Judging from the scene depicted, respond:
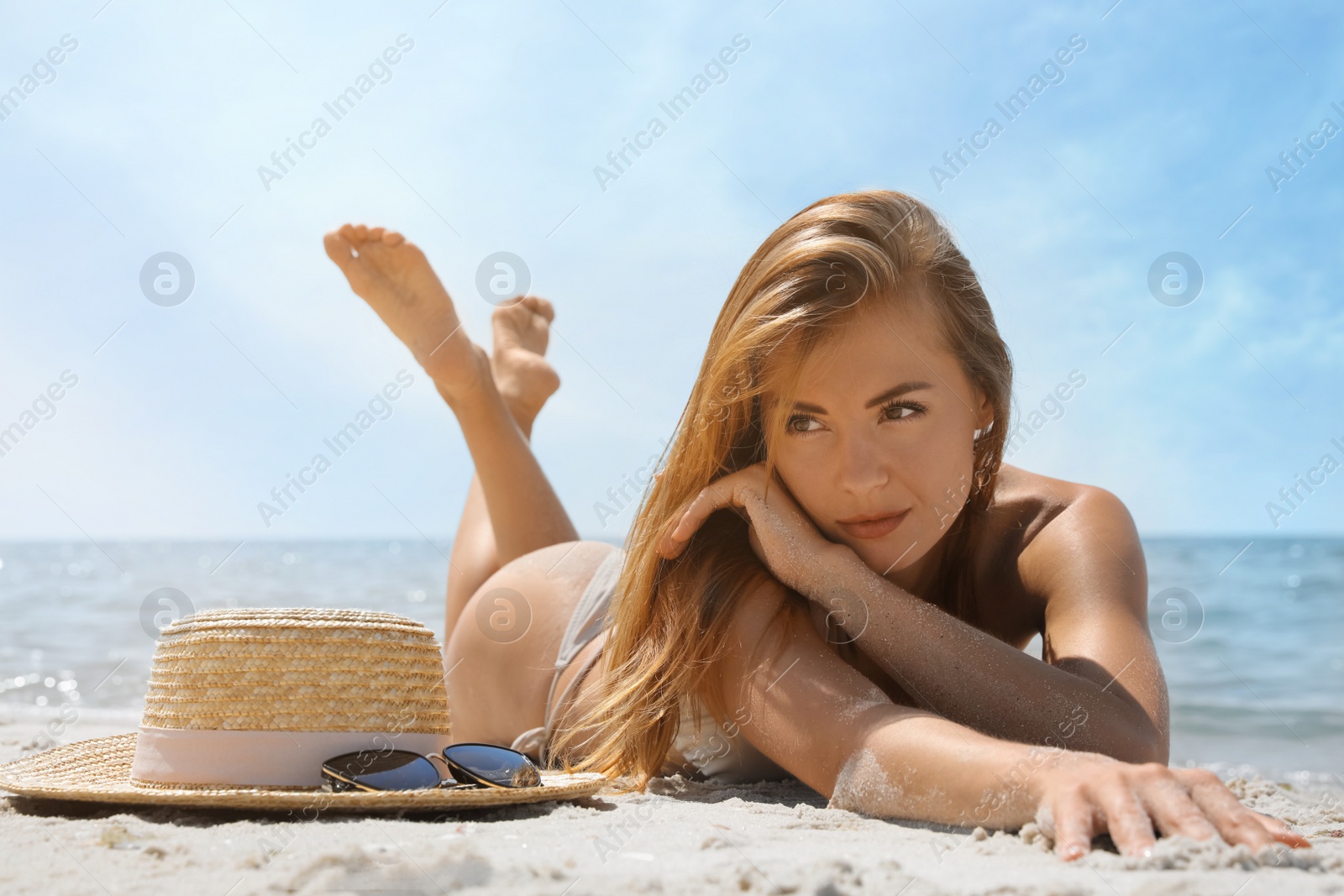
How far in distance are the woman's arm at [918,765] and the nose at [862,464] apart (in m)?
0.33

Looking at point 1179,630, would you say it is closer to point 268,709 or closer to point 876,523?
point 876,523

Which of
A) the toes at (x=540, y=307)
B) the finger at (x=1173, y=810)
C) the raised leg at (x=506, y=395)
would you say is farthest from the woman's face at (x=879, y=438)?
the toes at (x=540, y=307)

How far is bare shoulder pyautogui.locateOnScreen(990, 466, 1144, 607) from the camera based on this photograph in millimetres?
2643

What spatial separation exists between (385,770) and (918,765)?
100cm

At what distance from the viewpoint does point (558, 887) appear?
1381mm

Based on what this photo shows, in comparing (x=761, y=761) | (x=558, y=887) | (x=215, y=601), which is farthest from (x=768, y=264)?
(x=215, y=601)

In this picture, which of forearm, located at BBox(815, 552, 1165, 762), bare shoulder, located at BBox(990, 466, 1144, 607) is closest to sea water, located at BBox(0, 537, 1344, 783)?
bare shoulder, located at BBox(990, 466, 1144, 607)

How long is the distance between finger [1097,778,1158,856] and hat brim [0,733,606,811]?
3.34ft

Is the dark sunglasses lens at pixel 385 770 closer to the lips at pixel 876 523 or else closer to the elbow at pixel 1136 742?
the lips at pixel 876 523

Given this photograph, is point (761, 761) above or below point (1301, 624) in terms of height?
below

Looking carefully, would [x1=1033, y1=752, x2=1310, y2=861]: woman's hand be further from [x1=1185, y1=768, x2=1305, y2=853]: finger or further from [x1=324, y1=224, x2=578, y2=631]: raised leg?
[x1=324, y1=224, x2=578, y2=631]: raised leg

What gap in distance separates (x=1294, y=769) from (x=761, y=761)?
3.74 metres

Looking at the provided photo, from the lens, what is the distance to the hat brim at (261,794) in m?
1.80

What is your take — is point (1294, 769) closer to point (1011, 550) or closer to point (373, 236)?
point (1011, 550)
